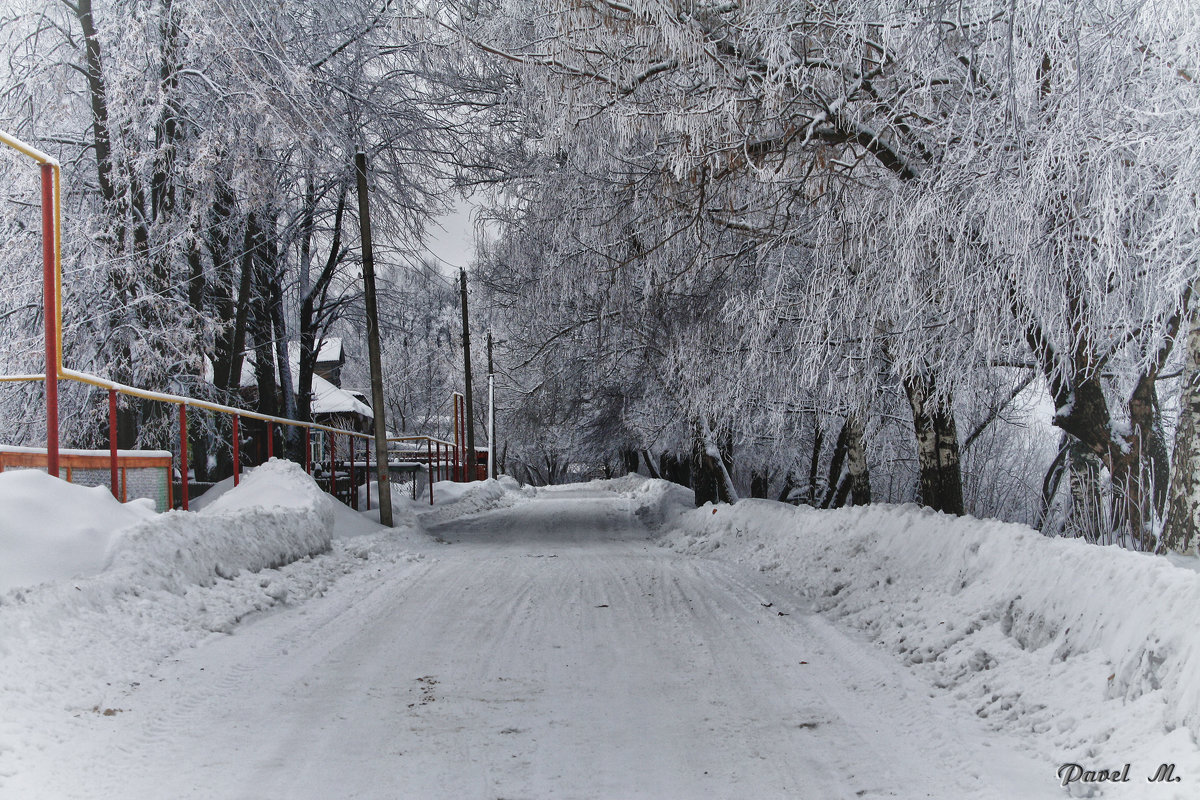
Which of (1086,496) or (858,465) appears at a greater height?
(858,465)

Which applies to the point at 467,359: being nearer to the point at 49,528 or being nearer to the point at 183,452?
the point at 183,452

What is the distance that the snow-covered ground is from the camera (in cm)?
344

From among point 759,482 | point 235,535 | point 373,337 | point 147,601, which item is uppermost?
point 373,337

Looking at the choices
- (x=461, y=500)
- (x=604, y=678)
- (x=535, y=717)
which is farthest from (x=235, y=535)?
(x=461, y=500)

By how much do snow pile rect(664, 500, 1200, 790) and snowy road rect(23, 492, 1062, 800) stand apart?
300 millimetres

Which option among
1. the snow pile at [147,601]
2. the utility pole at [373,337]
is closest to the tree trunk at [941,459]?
the snow pile at [147,601]

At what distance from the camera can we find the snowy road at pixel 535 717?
3.41 meters

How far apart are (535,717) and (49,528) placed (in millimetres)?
3836

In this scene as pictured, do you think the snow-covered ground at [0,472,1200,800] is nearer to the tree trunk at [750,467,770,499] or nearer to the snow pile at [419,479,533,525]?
the snow pile at [419,479,533,525]

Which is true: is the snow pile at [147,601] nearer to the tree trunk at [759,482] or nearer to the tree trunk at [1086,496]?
the tree trunk at [1086,496]

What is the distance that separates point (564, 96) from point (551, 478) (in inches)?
2714

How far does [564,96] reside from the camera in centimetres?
746

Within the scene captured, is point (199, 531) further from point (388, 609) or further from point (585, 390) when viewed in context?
point (585, 390)

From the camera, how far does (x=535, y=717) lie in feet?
13.9
